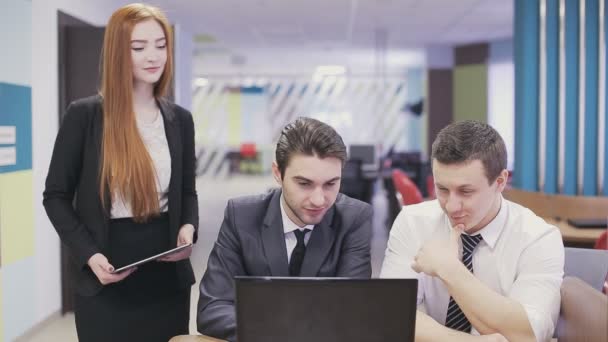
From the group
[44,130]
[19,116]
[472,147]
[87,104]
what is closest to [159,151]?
[87,104]

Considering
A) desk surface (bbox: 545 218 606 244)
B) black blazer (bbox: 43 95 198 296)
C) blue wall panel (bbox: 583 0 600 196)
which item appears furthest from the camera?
blue wall panel (bbox: 583 0 600 196)

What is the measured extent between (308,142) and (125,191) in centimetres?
71

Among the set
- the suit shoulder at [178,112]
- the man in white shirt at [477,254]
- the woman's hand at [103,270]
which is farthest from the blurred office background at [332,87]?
the man in white shirt at [477,254]

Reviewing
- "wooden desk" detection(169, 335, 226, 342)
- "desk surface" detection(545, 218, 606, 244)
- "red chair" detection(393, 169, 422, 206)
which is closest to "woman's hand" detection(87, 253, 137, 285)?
"wooden desk" detection(169, 335, 226, 342)

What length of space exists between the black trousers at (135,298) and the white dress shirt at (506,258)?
0.77 metres

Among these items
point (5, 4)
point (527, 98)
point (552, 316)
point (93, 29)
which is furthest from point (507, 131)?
point (552, 316)

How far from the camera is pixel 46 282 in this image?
15.4ft

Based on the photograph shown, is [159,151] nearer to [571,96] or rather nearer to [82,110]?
[82,110]

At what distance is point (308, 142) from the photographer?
1.79 meters

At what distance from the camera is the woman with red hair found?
2.12 m

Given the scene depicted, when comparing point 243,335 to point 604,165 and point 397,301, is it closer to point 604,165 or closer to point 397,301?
point 397,301

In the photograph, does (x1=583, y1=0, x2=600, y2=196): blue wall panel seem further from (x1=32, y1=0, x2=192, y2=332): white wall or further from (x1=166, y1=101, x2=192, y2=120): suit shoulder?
(x1=166, y1=101, x2=192, y2=120): suit shoulder

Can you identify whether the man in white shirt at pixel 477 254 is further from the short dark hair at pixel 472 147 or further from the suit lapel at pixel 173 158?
the suit lapel at pixel 173 158

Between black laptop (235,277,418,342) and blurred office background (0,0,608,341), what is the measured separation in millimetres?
1740
